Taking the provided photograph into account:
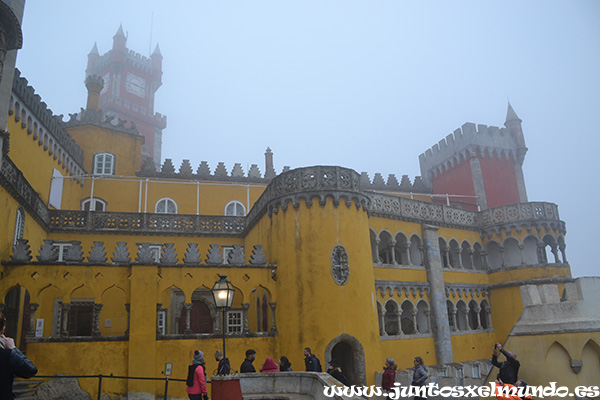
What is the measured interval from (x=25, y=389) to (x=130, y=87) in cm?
5659

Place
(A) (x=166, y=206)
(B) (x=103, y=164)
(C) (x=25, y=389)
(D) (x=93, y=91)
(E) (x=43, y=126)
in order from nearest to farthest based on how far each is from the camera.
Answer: (C) (x=25, y=389) → (E) (x=43, y=126) → (A) (x=166, y=206) → (B) (x=103, y=164) → (D) (x=93, y=91)

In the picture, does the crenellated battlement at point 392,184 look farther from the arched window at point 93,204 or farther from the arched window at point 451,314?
the arched window at point 93,204

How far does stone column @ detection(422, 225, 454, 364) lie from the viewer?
2258 cm

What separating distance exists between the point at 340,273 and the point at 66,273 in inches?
397

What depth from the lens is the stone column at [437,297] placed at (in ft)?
74.1

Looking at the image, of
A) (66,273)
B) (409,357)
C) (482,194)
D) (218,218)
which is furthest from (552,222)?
(66,273)

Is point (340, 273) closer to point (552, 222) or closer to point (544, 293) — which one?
point (544, 293)

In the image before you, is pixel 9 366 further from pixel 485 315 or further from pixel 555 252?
pixel 555 252

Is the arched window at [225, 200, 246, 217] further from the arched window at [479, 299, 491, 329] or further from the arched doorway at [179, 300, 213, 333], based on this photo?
the arched window at [479, 299, 491, 329]

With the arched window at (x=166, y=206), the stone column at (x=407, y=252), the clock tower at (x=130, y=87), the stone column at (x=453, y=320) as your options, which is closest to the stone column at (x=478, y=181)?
the stone column at (x=453, y=320)

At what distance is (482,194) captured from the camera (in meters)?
31.3

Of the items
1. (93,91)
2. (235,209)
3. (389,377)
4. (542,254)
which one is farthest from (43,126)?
(542,254)

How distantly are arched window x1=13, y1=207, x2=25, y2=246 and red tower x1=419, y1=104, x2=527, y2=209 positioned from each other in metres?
25.7

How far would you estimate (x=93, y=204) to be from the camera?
27.3 metres
